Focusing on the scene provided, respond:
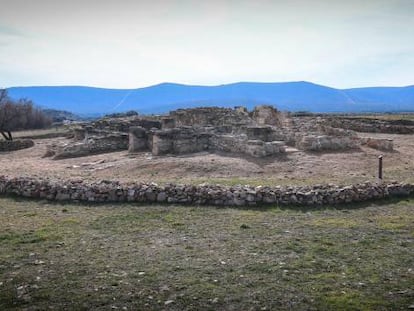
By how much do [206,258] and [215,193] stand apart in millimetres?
4372

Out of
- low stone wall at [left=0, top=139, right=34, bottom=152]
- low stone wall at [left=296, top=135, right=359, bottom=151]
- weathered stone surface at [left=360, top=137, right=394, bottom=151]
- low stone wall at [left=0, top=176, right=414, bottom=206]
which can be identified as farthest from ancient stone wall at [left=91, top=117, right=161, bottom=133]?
low stone wall at [left=0, top=176, right=414, bottom=206]

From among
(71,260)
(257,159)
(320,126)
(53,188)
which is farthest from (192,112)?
(71,260)

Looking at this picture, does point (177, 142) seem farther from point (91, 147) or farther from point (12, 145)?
point (12, 145)

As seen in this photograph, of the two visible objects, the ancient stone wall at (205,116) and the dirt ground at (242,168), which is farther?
the ancient stone wall at (205,116)

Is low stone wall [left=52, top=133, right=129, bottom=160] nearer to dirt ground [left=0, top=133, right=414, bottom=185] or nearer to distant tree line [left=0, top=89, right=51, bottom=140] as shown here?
dirt ground [left=0, top=133, right=414, bottom=185]

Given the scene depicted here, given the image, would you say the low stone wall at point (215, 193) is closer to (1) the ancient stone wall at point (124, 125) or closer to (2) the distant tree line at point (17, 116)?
(1) the ancient stone wall at point (124, 125)

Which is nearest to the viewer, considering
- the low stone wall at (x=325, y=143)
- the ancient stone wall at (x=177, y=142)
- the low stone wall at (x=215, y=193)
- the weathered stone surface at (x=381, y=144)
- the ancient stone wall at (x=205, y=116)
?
the low stone wall at (x=215, y=193)

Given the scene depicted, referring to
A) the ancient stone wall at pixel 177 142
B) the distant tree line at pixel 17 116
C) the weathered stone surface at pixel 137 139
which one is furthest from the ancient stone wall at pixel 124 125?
the distant tree line at pixel 17 116

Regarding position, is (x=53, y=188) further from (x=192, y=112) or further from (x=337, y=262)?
(x=192, y=112)

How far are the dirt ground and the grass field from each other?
408 centimetres

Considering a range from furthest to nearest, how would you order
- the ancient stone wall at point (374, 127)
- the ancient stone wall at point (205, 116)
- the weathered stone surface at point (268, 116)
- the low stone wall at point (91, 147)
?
the weathered stone surface at point (268, 116) → the ancient stone wall at point (374, 127) → the ancient stone wall at point (205, 116) → the low stone wall at point (91, 147)

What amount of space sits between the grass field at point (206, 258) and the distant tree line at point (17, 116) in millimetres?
30763

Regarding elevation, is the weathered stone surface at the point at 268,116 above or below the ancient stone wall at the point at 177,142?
above

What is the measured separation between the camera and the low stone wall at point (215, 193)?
12.8m
